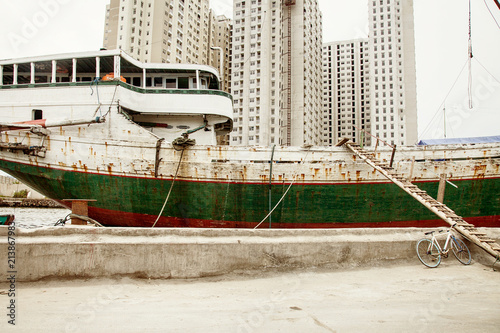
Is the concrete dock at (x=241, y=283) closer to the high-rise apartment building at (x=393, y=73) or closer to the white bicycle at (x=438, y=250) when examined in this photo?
the white bicycle at (x=438, y=250)

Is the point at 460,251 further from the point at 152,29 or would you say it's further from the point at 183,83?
the point at 152,29

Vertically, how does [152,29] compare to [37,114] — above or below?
above

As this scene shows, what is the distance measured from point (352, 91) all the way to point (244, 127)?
61.1 metres

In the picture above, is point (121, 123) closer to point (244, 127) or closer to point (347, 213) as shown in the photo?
point (347, 213)

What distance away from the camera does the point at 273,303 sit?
337cm

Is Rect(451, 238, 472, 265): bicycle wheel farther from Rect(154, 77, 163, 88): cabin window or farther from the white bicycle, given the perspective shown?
Rect(154, 77, 163, 88): cabin window

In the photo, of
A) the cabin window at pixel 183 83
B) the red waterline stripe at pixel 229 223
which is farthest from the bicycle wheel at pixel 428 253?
the cabin window at pixel 183 83

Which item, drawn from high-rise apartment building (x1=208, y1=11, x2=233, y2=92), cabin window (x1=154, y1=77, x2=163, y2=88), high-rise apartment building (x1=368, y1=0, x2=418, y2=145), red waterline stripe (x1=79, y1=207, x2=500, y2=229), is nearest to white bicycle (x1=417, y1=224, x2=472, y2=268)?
red waterline stripe (x1=79, y1=207, x2=500, y2=229)

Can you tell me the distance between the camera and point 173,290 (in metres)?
3.87

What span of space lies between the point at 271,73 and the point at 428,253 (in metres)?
56.6

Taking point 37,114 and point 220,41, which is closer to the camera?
point 37,114

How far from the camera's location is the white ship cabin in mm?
11750

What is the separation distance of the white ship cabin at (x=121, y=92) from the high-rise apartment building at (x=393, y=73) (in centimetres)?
6846

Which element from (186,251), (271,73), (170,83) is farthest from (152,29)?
(186,251)
